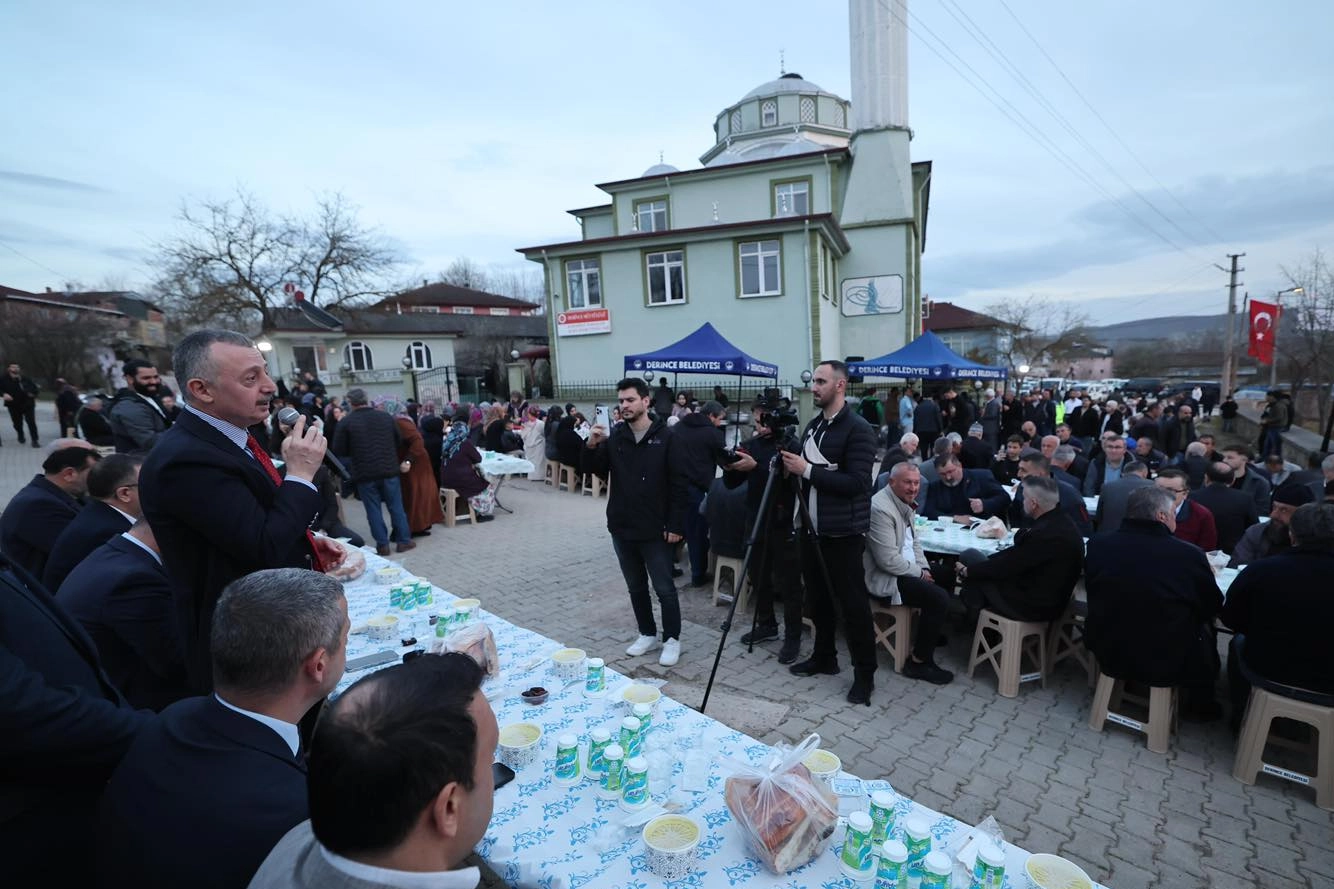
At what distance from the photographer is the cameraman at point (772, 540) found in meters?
4.35

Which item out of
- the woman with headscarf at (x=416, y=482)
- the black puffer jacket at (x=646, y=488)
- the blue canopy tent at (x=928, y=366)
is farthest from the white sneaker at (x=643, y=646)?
the blue canopy tent at (x=928, y=366)

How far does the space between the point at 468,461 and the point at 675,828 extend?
25.4 feet

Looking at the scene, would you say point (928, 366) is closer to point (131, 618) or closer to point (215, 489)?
point (215, 489)

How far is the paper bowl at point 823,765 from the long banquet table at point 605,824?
0.15m

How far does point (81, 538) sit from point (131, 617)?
103 centimetres

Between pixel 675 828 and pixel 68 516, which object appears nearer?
pixel 675 828

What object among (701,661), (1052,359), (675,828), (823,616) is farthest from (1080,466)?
(1052,359)

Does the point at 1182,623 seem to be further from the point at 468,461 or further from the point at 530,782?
the point at 468,461

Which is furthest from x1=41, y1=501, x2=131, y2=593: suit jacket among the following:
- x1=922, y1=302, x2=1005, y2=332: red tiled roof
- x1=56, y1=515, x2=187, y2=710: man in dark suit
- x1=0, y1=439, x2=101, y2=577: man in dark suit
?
x1=922, y1=302, x2=1005, y2=332: red tiled roof

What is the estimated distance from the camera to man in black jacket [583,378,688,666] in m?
4.15

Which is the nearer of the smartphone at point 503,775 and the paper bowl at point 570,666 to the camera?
the smartphone at point 503,775

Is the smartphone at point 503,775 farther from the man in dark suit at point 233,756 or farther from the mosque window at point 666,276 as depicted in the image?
the mosque window at point 666,276

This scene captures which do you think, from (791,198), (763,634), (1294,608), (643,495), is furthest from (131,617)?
(791,198)

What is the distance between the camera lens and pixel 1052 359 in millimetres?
45406
